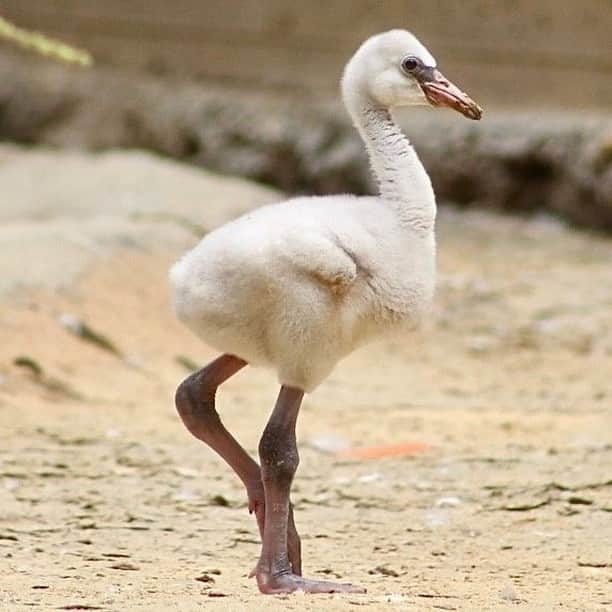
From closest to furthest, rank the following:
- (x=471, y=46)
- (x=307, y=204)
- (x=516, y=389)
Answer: (x=307, y=204)
(x=516, y=389)
(x=471, y=46)

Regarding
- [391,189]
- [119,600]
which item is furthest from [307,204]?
[119,600]

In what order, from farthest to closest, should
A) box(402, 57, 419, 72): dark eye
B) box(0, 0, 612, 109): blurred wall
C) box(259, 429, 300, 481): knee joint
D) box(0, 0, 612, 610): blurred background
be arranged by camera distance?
box(0, 0, 612, 109): blurred wall < box(0, 0, 612, 610): blurred background < box(402, 57, 419, 72): dark eye < box(259, 429, 300, 481): knee joint

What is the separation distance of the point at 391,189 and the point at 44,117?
25.9 feet

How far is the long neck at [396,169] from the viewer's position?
325 centimetres

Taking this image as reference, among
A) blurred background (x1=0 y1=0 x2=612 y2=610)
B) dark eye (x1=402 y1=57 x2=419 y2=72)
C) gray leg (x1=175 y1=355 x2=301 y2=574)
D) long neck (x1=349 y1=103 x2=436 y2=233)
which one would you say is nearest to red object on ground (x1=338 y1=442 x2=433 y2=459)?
blurred background (x1=0 y1=0 x2=612 y2=610)

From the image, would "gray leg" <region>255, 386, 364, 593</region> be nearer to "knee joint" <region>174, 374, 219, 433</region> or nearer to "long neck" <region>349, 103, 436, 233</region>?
"knee joint" <region>174, 374, 219, 433</region>

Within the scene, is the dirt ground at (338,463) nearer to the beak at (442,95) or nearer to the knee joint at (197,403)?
the knee joint at (197,403)

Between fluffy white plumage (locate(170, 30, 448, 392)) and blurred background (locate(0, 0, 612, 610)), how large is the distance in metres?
0.53

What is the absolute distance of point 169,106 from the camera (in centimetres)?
1045

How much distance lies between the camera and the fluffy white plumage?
3.04 metres

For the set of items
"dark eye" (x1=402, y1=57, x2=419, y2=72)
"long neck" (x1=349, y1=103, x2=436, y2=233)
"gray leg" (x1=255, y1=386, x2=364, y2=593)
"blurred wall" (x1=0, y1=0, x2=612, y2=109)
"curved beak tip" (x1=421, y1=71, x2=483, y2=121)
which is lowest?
"gray leg" (x1=255, y1=386, x2=364, y2=593)

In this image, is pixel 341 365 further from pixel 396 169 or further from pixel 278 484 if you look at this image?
pixel 278 484

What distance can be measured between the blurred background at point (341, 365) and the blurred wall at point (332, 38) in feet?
0.05

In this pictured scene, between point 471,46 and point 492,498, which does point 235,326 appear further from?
point 471,46
